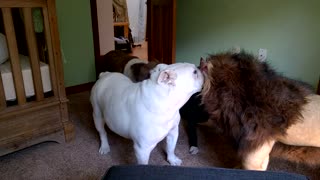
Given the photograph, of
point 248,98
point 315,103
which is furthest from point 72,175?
point 315,103

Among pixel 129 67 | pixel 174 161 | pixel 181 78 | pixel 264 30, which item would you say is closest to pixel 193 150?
pixel 174 161

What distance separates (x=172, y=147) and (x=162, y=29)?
1692 mm

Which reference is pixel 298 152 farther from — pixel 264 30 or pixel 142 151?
pixel 264 30

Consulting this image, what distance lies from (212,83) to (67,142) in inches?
45.7

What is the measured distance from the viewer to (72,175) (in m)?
1.49

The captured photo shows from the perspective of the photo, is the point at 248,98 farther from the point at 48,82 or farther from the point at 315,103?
the point at 48,82

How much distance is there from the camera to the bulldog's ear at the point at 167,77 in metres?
1.11

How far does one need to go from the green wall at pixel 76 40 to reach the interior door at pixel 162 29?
737 mm

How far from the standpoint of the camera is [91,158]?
1649 millimetres

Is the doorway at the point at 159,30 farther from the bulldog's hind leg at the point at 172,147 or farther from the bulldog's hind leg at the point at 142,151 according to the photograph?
the bulldog's hind leg at the point at 142,151

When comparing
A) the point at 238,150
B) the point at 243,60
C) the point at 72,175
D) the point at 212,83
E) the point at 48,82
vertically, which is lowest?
the point at 72,175

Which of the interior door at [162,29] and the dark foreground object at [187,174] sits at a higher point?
the interior door at [162,29]

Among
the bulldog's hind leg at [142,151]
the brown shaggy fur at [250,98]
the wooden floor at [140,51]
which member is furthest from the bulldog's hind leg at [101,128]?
the wooden floor at [140,51]

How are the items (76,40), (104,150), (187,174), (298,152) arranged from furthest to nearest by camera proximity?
(76,40), (104,150), (298,152), (187,174)
